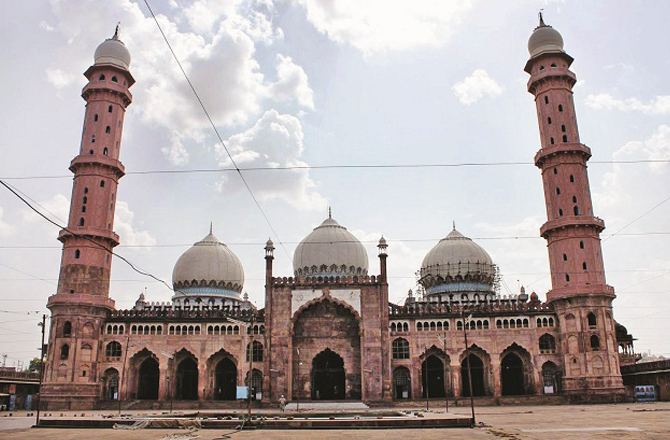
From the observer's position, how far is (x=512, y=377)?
52.0m

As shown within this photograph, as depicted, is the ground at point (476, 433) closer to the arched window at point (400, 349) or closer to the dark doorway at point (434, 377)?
the arched window at point (400, 349)

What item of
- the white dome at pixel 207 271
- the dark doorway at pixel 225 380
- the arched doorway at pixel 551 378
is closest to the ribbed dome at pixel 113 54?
the white dome at pixel 207 271

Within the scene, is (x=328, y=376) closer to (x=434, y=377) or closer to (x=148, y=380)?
(x=434, y=377)

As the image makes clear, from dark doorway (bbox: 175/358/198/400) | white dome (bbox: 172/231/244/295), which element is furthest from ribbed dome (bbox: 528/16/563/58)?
dark doorway (bbox: 175/358/198/400)

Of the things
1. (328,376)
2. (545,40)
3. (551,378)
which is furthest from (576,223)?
(328,376)

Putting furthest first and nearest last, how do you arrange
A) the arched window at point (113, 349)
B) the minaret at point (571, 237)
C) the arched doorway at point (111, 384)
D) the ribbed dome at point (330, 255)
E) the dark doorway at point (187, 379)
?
the ribbed dome at point (330, 255), the dark doorway at point (187, 379), the arched window at point (113, 349), the arched doorway at point (111, 384), the minaret at point (571, 237)

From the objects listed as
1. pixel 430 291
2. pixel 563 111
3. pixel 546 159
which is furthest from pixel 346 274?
pixel 563 111

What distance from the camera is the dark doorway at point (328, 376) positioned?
161ft

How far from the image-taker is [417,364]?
4700cm

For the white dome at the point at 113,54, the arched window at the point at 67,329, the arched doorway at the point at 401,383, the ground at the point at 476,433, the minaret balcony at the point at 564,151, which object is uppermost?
the white dome at the point at 113,54

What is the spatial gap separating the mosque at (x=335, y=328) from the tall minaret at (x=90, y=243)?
10 centimetres

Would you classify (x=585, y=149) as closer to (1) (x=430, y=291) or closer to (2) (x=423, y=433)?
(1) (x=430, y=291)

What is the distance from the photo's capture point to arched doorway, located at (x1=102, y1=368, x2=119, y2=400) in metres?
47.8

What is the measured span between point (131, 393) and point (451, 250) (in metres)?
32.4
